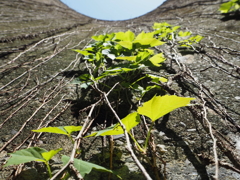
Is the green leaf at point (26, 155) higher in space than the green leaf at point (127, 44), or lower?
lower

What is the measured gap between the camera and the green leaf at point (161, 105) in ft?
1.56

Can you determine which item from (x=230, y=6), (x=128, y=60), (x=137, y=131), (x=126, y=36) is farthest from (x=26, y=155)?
(x=230, y=6)

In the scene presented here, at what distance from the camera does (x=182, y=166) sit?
1.90 feet

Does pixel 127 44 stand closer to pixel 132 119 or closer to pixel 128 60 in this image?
pixel 128 60

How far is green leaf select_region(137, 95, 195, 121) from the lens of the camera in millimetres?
476

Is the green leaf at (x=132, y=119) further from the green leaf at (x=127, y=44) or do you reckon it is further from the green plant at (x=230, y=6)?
the green plant at (x=230, y=6)

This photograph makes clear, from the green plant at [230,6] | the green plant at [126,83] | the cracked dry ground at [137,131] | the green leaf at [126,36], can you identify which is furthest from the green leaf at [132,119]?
the green plant at [230,6]

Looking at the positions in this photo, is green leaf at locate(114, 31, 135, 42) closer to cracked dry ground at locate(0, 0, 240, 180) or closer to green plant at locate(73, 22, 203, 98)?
green plant at locate(73, 22, 203, 98)

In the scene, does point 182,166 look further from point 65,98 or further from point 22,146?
point 65,98

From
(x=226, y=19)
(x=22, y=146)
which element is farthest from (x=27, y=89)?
(x=226, y=19)

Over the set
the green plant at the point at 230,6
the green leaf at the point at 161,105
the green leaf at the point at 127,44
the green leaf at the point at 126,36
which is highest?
the green plant at the point at 230,6

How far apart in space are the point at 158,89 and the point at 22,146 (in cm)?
70

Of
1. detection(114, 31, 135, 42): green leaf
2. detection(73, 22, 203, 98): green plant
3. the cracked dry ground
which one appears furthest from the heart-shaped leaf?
detection(114, 31, 135, 42): green leaf

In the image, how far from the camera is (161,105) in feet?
1.62
